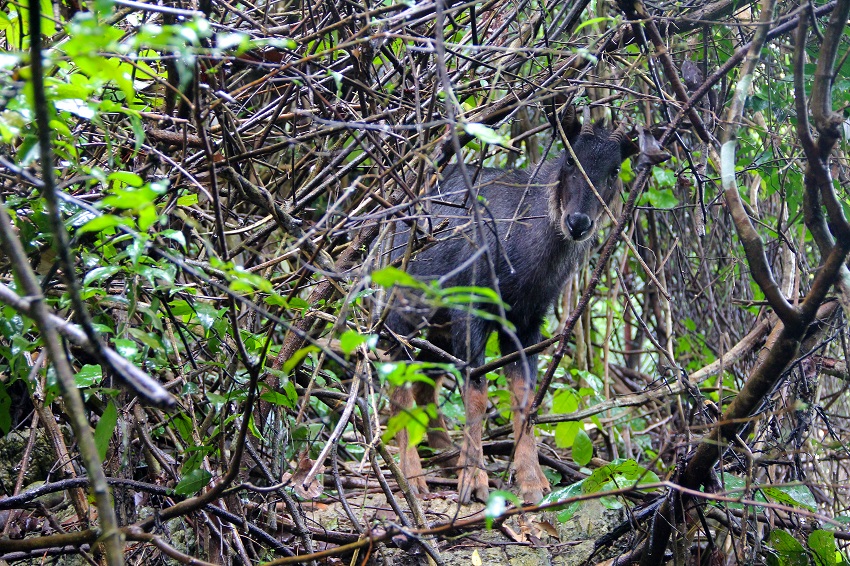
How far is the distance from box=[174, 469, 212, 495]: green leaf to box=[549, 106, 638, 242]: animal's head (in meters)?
2.98

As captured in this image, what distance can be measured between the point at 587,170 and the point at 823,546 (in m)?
2.77

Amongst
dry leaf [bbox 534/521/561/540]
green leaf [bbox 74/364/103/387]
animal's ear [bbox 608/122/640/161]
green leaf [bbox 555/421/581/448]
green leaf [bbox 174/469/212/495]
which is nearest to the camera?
green leaf [bbox 74/364/103/387]

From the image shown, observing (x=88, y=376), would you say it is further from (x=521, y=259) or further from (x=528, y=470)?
(x=521, y=259)

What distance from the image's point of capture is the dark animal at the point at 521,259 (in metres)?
5.21

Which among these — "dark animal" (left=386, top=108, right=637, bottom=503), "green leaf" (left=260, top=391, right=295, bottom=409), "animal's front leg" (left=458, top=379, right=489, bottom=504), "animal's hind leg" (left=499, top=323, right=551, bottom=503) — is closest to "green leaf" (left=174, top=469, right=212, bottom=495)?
"green leaf" (left=260, top=391, right=295, bottom=409)

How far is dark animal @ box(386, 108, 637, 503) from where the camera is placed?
5.21 m

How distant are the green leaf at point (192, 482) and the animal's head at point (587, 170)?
2.98 metres

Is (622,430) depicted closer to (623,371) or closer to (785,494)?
(623,371)

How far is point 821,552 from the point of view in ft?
12.1

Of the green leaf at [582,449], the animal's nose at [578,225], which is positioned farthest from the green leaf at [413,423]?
the animal's nose at [578,225]

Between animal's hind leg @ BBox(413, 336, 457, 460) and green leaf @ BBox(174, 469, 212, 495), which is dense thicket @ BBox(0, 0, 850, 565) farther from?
animal's hind leg @ BBox(413, 336, 457, 460)

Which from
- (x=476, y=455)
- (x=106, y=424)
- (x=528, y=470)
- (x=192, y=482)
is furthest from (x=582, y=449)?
(x=106, y=424)

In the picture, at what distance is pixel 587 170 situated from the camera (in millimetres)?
5262

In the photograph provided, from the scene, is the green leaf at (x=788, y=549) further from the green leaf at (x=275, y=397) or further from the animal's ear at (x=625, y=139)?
the animal's ear at (x=625, y=139)
